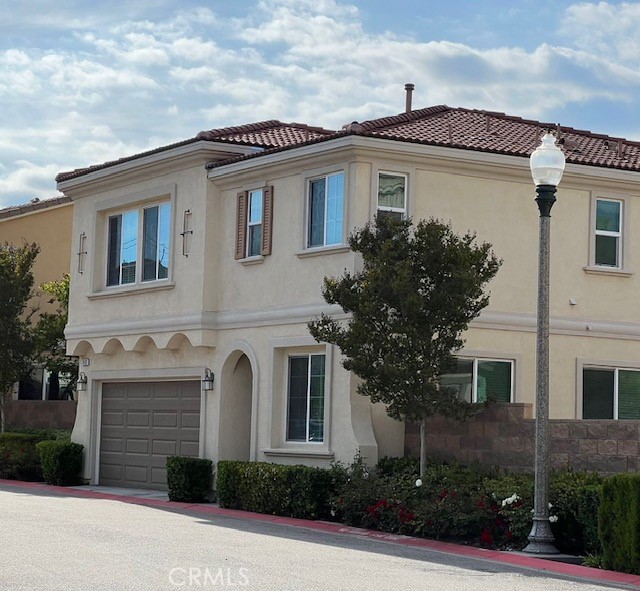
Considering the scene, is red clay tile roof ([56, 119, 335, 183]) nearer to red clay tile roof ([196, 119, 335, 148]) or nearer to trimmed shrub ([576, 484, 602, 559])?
red clay tile roof ([196, 119, 335, 148])

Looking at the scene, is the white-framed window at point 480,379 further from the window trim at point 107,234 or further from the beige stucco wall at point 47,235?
the beige stucco wall at point 47,235

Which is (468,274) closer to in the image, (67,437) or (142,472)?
(142,472)

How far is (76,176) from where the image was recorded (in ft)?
96.1

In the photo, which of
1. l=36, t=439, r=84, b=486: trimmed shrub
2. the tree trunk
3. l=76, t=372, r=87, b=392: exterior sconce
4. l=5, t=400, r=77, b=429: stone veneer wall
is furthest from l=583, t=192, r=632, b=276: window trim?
l=5, t=400, r=77, b=429: stone veneer wall

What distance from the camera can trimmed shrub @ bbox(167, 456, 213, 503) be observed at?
24531 mm

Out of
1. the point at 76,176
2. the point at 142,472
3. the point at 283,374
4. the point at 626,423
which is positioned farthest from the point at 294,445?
the point at 76,176

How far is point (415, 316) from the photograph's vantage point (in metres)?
19.3

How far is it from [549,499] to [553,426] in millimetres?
1625

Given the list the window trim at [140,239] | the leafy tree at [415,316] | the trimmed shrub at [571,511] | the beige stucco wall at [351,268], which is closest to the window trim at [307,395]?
the beige stucco wall at [351,268]

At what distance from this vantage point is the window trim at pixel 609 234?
24297mm

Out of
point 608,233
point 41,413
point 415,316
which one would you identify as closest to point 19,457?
point 41,413

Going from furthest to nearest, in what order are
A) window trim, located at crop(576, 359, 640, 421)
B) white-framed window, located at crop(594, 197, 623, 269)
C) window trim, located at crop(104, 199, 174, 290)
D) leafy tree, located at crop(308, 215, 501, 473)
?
window trim, located at crop(104, 199, 174, 290)
white-framed window, located at crop(594, 197, 623, 269)
window trim, located at crop(576, 359, 640, 421)
leafy tree, located at crop(308, 215, 501, 473)

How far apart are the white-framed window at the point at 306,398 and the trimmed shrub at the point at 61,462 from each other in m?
7.04

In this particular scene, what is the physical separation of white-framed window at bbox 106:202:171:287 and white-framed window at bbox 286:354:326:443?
4.36m
